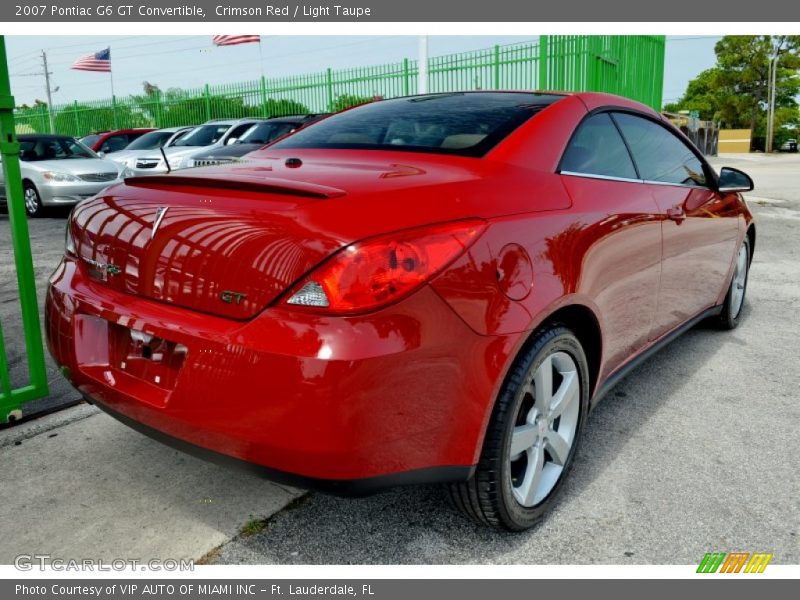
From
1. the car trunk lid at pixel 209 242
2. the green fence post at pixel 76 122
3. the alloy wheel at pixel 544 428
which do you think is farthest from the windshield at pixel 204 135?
the green fence post at pixel 76 122

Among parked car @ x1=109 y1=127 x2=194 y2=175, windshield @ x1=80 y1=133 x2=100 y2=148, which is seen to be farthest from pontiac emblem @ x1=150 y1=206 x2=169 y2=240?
windshield @ x1=80 y1=133 x2=100 y2=148

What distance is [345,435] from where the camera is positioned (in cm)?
180

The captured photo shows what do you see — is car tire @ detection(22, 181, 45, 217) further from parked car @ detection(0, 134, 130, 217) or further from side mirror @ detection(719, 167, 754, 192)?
side mirror @ detection(719, 167, 754, 192)

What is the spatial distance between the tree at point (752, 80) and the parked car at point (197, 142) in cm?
4808

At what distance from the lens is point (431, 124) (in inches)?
114

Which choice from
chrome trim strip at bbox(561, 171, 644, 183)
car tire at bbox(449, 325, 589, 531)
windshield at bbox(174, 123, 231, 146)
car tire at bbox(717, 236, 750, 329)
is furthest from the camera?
windshield at bbox(174, 123, 231, 146)

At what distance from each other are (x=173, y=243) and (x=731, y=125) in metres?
63.5

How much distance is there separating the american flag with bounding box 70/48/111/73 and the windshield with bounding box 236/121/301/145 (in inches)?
566

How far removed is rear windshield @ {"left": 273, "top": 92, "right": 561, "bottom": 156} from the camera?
8.81 ft

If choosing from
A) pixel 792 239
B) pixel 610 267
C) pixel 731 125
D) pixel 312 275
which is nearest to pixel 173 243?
pixel 312 275

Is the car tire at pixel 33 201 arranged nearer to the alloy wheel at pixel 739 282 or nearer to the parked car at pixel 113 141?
the parked car at pixel 113 141

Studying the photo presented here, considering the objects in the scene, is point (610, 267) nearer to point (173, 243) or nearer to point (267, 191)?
point (267, 191)

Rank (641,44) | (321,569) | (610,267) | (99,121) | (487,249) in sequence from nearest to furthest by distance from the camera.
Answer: (487,249) < (321,569) < (610,267) < (641,44) < (99,121)

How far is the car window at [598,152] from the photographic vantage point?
2730 mm
